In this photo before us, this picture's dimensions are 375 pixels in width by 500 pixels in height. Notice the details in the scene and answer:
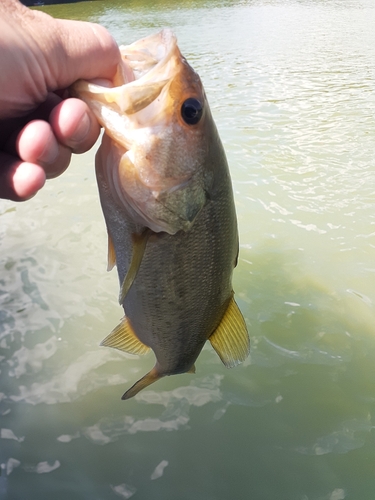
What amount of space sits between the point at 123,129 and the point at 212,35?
2023 centimetres

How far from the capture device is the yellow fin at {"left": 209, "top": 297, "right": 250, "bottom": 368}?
203cm

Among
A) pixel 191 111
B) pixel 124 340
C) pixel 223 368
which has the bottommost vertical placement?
pixel 223 368

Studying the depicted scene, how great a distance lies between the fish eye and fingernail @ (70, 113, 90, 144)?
345 millimetres

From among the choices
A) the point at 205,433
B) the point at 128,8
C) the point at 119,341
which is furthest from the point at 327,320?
the point at 128,8

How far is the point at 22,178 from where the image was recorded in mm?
1705

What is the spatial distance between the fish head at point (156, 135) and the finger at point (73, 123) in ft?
0.14

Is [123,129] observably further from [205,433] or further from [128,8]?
[128,8]

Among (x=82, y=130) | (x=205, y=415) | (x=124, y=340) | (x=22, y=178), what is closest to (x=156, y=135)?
(x=82, y=130)

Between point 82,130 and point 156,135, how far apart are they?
28cm

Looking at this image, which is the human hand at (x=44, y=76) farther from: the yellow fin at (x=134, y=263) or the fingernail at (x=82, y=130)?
the yellow fin at (x=134, y=263)

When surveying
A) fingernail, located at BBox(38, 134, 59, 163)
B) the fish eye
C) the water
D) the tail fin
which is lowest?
the water

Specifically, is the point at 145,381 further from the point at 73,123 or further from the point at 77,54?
the point at 77,54

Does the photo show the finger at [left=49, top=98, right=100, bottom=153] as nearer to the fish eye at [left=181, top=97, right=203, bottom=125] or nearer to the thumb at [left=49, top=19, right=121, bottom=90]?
the thumb at [left=49, top=19, right=121, bottom=90]

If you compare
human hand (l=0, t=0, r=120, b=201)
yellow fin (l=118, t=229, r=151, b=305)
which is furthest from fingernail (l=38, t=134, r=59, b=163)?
yellow fin (l=118, t=229, r=151, b=305)
